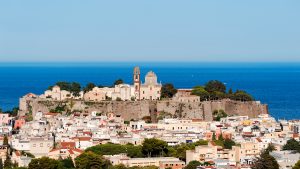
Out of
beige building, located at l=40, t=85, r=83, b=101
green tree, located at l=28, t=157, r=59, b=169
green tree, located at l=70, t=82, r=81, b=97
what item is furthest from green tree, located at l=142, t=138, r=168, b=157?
green tree, located at l=70, t=82, r=81, b=97

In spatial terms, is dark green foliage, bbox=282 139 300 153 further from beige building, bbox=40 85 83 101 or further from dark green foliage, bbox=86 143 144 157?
beige building, bbox=40 85 83 101

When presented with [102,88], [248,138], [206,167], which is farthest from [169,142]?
[102,88]

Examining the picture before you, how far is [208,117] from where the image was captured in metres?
48.0

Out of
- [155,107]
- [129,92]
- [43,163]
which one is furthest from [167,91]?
[43,163]

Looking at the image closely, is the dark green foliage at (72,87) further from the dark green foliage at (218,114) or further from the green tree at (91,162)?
the green tree at (91,162)

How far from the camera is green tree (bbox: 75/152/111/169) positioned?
34.2m

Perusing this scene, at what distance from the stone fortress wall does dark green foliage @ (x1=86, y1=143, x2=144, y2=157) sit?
941cm

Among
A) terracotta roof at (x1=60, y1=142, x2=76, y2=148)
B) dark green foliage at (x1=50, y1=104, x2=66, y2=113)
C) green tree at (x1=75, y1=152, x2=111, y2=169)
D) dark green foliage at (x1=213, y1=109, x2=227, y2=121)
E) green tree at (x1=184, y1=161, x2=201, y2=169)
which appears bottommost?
green tree at (x1=184, y1=161, x2=201, y2=169)

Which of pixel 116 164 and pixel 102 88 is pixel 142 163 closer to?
pixel 116 164

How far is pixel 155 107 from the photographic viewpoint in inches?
1905

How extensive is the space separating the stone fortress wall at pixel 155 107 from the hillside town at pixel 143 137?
336 mm

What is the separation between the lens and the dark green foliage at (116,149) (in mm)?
37719

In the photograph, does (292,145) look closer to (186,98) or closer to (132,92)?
(186,98)

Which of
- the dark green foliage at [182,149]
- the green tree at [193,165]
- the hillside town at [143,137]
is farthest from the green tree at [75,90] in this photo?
the green tree at [193,165]
